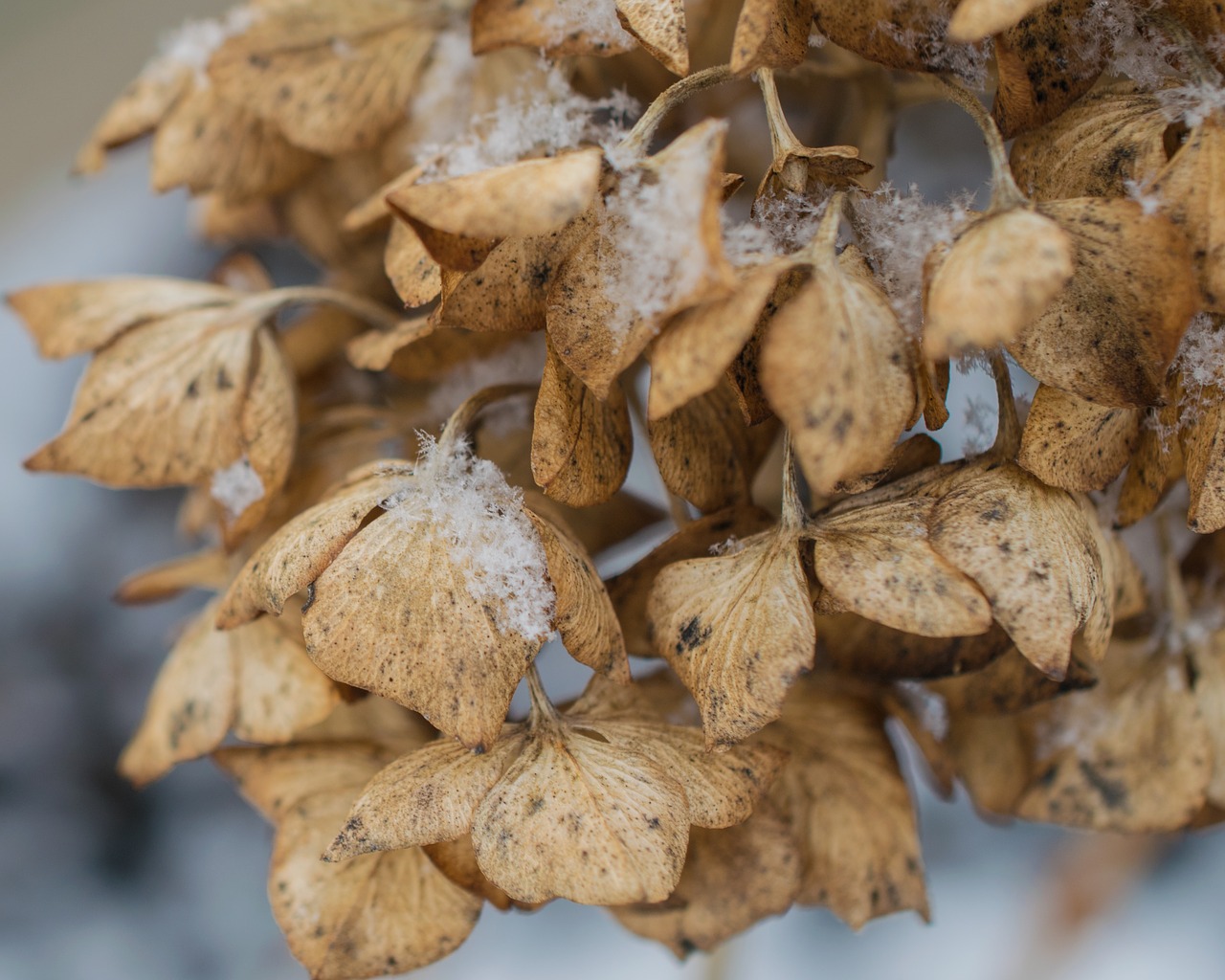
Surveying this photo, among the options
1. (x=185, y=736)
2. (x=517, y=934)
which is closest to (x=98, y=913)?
(x=517, y=934)

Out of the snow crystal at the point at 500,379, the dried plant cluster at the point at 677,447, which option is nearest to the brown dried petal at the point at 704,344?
the dried plant cluster at the point at 677,447

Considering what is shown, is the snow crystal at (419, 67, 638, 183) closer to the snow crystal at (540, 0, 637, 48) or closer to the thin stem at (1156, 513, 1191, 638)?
the snow crystal at (540, 0, 637, 48)

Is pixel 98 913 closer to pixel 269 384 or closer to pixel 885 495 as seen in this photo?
pixel 269 384

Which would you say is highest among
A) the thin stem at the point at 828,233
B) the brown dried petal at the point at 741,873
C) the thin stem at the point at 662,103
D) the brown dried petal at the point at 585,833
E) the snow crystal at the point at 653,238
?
the thin stem at the point at 662,103

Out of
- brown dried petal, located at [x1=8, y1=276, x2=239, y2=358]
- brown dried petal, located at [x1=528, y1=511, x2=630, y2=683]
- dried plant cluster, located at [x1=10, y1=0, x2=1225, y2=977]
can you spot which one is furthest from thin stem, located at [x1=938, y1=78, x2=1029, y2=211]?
brown dried petal, located at [x1=8, y1=276, x2=239, y2=358]

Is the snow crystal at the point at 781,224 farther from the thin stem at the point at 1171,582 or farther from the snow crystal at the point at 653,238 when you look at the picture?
the thin stem at the point at 1171,582

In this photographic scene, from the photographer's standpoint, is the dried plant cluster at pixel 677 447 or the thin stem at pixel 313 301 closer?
the dried plant cluster at pixel 677 447

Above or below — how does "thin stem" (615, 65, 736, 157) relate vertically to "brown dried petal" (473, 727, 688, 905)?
above

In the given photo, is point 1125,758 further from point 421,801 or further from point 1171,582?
point 421,801
